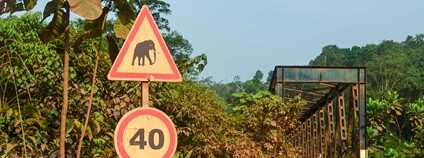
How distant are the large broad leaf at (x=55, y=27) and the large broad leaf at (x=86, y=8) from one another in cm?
92

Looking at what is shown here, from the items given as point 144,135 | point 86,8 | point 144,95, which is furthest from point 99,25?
point 144,135

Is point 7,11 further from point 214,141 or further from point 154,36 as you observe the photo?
point 214,141

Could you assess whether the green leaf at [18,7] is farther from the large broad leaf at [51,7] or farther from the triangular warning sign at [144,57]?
the triangular warning sign at [144,57]

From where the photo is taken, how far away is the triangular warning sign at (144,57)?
4.58 metres

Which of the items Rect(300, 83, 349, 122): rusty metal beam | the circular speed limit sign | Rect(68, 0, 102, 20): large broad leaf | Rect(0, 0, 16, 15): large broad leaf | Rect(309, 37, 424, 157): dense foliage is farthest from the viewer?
Rect(309, 37, 424, 157): dense foliage

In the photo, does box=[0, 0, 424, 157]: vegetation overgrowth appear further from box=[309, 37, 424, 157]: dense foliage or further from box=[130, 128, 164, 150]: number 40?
box=[309, 37, 424, 157]: dense foliage

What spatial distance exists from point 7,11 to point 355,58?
8155 cm

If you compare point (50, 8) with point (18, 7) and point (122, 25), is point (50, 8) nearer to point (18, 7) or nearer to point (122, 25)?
point (18, 7)

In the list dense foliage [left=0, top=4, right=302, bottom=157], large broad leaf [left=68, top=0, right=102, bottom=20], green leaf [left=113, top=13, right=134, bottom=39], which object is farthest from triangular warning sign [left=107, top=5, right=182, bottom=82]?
dense foliage [left=0, top=4, right=302, bottom=157]

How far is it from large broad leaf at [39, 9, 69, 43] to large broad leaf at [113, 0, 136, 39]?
46 centimetres

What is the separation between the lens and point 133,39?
464 cm

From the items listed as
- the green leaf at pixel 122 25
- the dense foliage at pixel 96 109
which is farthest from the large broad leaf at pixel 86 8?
the dense foliage at pixel 96 109

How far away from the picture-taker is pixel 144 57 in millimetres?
4641

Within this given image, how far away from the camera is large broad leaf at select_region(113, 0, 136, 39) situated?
237 inches
